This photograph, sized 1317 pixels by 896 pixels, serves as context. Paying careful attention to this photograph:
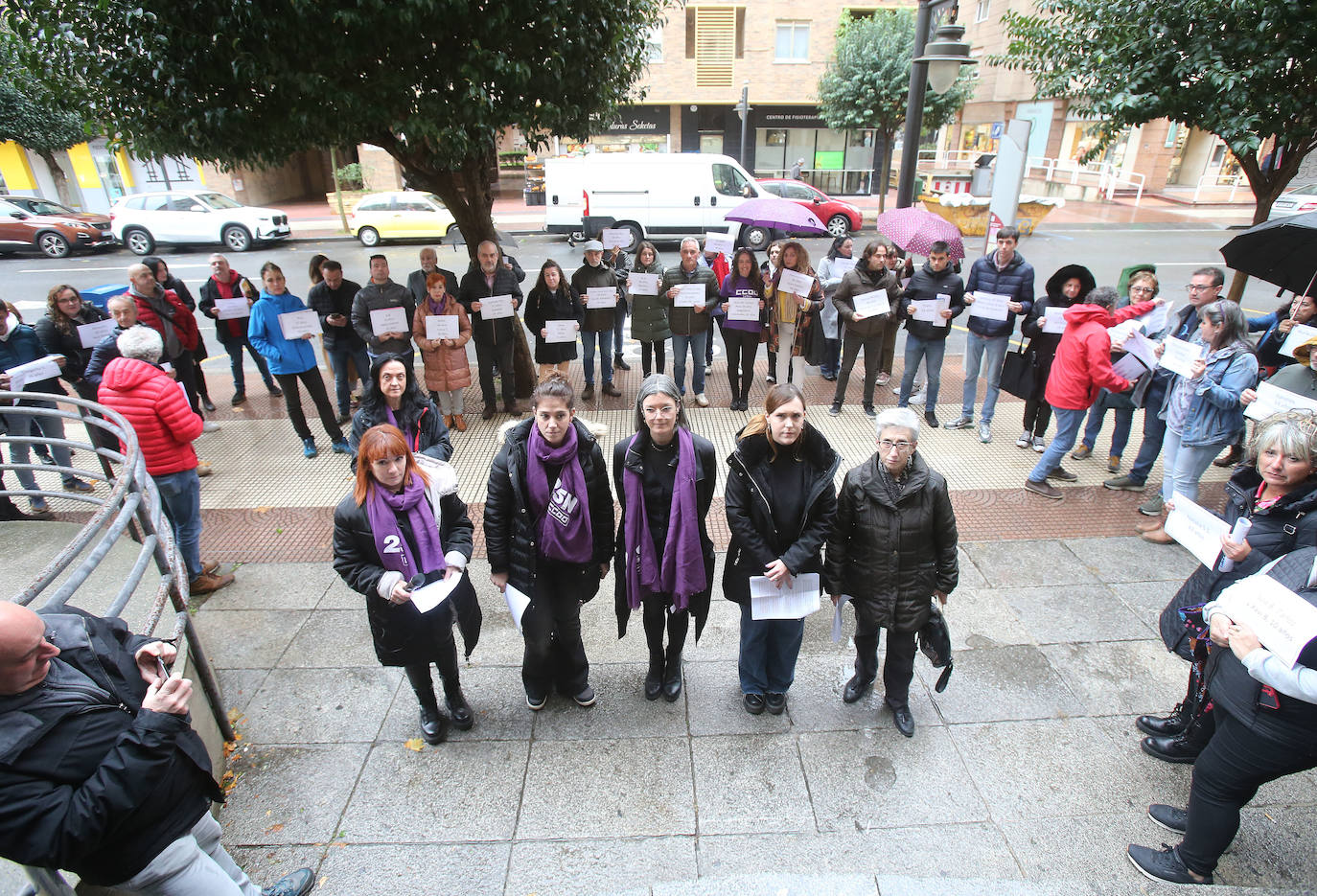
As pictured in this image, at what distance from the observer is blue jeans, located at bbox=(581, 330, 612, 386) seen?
326 inches

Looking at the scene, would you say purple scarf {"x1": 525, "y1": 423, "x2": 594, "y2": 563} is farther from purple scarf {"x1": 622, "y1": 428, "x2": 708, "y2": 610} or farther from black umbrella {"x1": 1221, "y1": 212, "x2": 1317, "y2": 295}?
black umbrella {"x1": 1221, "y1": 212, "x2": 1317, "y2": 295}

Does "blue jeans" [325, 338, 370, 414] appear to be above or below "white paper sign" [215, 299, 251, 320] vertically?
below

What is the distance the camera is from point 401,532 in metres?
3.37

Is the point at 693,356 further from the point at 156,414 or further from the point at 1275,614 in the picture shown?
the point at 1275,614

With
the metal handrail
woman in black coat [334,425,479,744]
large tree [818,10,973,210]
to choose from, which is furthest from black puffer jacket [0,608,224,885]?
large tree [818,10,973,210]

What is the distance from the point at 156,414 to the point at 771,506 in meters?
3.84

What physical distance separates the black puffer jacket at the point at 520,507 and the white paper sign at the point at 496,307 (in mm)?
4160

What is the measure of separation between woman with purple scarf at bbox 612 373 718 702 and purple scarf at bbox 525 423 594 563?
20cm

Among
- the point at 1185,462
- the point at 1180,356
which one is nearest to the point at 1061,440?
the point at 1185,462

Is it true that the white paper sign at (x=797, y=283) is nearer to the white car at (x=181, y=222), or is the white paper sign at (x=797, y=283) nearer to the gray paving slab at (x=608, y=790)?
the gray paving slab at (x=608, y=790)

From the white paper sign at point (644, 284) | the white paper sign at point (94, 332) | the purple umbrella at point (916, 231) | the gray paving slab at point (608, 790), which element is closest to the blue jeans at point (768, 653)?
the gray paving slab at point (608, 790)

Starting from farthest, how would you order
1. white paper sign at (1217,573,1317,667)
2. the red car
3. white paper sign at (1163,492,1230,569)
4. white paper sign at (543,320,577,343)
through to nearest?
1. the red car
2. white paper sign at (543,320,577,343)
3. white paper sign at (1163,492,1230,569)
4. white paper sign at (1217,573,1317,667)

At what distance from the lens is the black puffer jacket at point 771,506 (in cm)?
347

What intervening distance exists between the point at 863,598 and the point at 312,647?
3.35m
